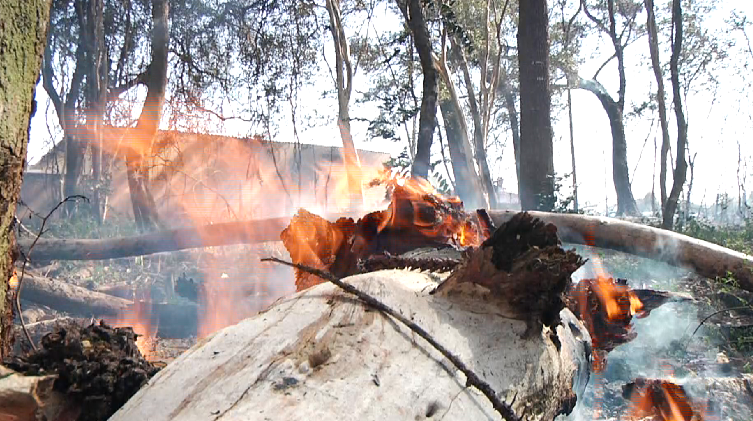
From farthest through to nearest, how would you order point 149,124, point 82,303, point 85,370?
point 149,124 → point 82,303 → point 85,370

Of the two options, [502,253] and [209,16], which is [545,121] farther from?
[209,16]

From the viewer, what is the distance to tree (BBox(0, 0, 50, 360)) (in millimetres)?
1722

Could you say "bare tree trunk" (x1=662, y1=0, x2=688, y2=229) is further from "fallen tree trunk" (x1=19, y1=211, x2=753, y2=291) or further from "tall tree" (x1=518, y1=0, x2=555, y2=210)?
"fallen tree trunk" (x1=19, y1=211, x2=753, y2=291)

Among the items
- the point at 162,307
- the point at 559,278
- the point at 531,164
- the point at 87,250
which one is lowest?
the point at 162,307

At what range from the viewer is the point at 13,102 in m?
1.75

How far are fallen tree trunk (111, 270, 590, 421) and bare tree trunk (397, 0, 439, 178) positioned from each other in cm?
578

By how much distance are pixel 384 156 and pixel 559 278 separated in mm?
27593

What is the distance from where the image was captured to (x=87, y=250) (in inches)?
324

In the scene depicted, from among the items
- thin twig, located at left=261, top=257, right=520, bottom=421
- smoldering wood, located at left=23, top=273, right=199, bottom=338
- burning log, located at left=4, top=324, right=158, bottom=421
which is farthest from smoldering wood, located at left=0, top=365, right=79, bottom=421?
smoldering wood, located at left=23, top=273, right=199, bottom=338

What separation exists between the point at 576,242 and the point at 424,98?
11.9 ft

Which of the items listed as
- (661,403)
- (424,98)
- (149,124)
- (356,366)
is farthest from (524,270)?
(149,124)

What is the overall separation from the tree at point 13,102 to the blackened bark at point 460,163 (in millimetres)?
9690

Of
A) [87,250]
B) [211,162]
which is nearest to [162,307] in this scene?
[87,250]

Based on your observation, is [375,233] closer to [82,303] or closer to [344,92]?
[82,303]
